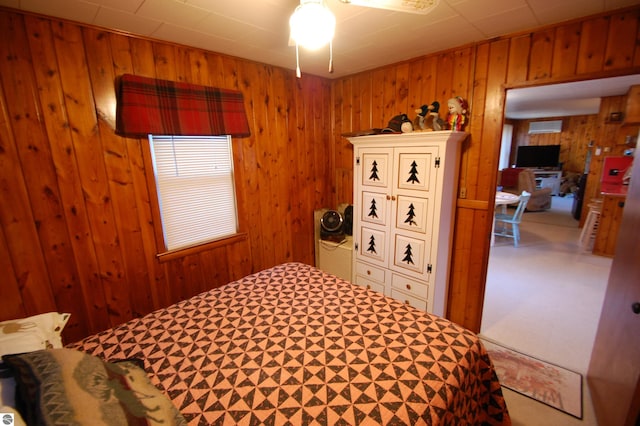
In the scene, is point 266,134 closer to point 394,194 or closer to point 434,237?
point 394,194

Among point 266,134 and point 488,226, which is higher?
point 266,134

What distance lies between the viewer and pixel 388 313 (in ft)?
5.46

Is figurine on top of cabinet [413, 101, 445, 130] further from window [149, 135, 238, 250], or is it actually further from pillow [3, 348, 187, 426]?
pillow [3, 348, 187, 426]

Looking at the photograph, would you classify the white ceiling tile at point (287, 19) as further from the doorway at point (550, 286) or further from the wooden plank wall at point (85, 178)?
the doorway at point (550, 286)

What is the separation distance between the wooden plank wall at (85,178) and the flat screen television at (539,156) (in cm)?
880

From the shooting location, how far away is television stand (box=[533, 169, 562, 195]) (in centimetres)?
820

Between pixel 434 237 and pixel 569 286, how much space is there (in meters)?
2.39

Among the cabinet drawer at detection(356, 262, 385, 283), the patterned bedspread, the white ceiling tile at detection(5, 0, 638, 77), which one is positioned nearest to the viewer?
the patterned bedspread

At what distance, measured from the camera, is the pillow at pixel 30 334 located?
1161 millimetres

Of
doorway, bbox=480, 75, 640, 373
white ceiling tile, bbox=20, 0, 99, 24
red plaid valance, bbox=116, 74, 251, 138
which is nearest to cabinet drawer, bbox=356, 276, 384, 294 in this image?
doorway, bbox=480, 75, 640, 373

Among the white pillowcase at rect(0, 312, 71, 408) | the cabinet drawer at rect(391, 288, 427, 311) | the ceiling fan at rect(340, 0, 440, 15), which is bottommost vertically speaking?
the cabinet drawer at rect(391, 288, 427, 311)

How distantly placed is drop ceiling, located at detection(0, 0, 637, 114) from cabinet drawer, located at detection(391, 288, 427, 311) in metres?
2.07

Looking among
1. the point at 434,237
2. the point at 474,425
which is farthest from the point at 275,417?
the point at 434,237

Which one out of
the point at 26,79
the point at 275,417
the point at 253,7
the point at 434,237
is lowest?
the point at 275,417
